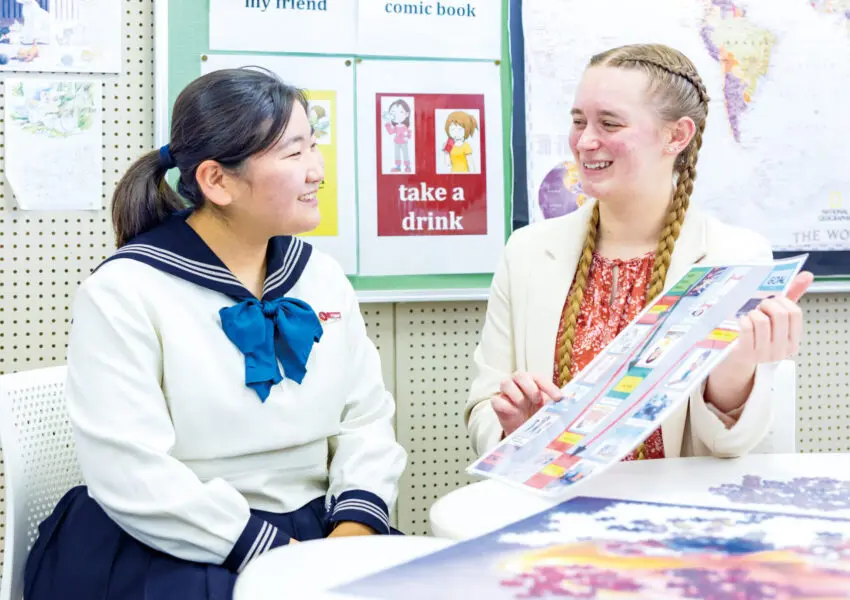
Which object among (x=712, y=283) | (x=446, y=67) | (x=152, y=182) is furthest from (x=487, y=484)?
(x=446, y=67)

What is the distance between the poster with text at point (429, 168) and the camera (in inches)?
94.7

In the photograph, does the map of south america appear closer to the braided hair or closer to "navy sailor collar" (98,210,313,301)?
the braided hair

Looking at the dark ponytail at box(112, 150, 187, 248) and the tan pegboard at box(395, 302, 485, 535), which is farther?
the tan pegboard at box(395, 302, 485, 535)

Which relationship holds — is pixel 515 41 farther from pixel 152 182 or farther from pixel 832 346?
pixel 832 346

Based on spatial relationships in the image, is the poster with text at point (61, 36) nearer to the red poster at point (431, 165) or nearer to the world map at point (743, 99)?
the red poster at point (431, 165)

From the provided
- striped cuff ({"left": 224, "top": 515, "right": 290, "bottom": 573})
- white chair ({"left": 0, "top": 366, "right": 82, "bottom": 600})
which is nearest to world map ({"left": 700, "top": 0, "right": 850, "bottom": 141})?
striped cuff ({"left": 224, "top": 515, "right": 290, "bottom": 573})

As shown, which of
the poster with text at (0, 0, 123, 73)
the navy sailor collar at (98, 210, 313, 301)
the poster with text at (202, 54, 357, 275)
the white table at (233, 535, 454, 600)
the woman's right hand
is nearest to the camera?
the white table at (233, 535, 454, 600)

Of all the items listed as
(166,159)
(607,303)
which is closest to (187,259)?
(166,159)

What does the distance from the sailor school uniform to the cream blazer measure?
24 cm

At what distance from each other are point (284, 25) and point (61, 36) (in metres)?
0.59

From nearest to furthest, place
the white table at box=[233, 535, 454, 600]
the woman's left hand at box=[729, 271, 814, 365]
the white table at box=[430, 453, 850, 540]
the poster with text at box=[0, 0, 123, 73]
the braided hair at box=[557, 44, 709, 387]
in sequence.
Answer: the white table at box=[233, 535, 454, 600]
the white table at box=[430, 453, 850, 540]
the woman's left hand at box=[729, 271, 814, 365]
the braided hair at box=[557, 44, 709, 387]
the poster with text at box=[0, 0, 123, 73]

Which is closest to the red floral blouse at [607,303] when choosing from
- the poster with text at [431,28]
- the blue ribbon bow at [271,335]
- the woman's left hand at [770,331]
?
the woman's left hand at [770,331]

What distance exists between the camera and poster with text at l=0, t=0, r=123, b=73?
219 centimetres

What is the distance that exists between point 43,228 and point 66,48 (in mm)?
484
